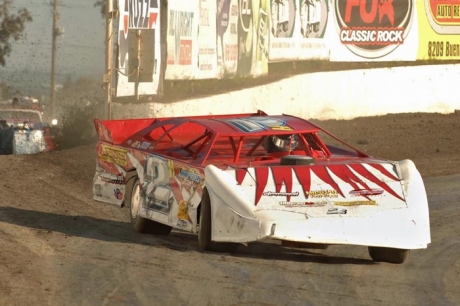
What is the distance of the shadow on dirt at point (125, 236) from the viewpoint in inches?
348

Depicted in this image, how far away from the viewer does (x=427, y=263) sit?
8703mm

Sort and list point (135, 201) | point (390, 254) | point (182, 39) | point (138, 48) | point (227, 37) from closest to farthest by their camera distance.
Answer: point (390, 254) < point (135, 201) < point (138, 48) < point (182, 39) < point (227, 37)

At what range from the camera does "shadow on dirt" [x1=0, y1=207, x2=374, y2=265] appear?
8.84 metres

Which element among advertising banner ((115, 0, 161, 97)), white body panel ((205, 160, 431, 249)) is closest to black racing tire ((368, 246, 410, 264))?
white body panel ((205, 160, 431, 249))

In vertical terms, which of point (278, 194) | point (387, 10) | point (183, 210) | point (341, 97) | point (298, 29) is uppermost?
point (387, 10)

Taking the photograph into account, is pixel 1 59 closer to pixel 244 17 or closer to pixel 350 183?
pixel 244 17

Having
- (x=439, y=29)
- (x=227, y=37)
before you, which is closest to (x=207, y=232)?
(x=227, y=37)

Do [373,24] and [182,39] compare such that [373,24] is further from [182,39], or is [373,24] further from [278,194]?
[278,194]

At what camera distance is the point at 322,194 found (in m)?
8.42

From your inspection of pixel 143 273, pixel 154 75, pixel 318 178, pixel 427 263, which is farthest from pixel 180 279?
pixel 154 75

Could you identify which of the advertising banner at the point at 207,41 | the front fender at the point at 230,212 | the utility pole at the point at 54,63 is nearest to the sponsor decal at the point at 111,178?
the front fender at the point at 230,212

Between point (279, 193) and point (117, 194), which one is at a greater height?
point (279, 193)

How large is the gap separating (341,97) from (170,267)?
14591mm

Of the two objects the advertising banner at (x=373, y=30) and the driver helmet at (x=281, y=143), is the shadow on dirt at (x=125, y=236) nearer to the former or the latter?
the driver helmet at (x=281, y=143)
